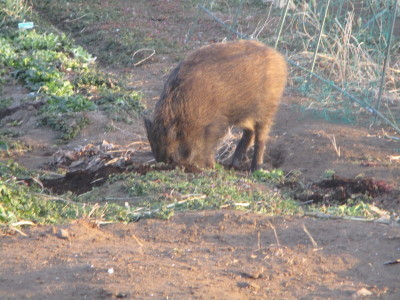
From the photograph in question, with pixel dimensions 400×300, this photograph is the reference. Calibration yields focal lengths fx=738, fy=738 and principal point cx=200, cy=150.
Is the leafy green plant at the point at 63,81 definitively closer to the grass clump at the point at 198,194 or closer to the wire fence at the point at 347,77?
the wire fence at the point at 347,77

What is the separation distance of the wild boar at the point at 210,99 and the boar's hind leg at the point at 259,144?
0.13m

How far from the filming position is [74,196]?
6.45m

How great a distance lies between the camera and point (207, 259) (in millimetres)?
4441

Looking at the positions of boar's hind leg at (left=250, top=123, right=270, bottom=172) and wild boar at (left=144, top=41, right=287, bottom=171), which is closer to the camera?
wild boar at (left=144, top=41, right=287, bottom=171)

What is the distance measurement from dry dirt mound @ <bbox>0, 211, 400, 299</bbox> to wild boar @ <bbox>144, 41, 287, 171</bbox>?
2.42 meters

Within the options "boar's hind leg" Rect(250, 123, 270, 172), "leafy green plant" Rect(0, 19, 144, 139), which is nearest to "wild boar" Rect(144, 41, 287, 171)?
"boar's hind leg" Rect(250, 123, 270, 172)

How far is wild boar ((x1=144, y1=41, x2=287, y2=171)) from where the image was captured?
7.73 m

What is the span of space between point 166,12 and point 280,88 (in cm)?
872

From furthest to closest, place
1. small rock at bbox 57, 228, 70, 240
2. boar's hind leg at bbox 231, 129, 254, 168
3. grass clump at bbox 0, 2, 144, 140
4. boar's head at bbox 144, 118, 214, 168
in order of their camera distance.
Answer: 1. grass clump at bbox 0, 2, 144, 140
2. boar's hind leg at bbox 231, 129, 254, 168
3. boar's head at bbox 144, 118, 214, 168
4. small rock at bbox 57, 228, 70, 240

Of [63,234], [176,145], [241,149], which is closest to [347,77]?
[241,149]

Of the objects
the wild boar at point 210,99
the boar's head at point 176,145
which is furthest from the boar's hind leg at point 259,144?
the boar's head at point 176,145

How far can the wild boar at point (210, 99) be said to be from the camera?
7.73 metres

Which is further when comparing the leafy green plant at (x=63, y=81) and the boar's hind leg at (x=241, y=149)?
the leafy green plant at (x=63, y=81)

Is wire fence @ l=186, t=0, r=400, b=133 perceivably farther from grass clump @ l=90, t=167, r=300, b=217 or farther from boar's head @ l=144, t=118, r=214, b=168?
grass clump @ l=90, t=167, r=300, b=217
